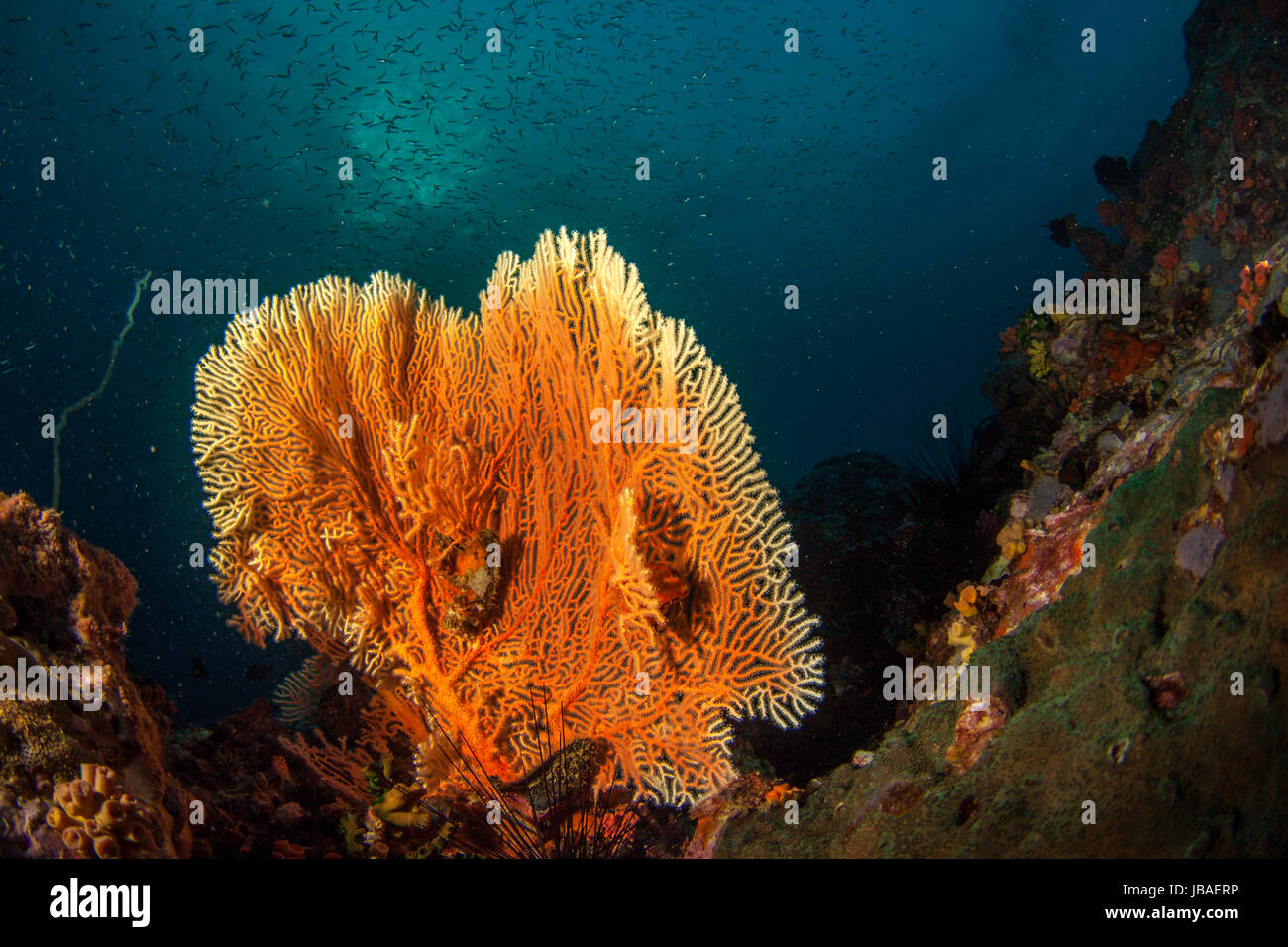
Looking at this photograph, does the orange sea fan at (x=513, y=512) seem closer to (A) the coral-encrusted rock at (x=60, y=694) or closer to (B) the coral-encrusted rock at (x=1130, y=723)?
(A) the coral-encrusted rock at (x=60, y=694)

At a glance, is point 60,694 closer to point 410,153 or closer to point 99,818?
point 99,818

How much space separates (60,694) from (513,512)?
7.88 feet

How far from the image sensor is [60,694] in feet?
9.24

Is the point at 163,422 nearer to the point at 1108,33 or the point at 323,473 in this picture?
the point at 323,473

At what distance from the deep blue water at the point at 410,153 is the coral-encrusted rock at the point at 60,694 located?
7438mm

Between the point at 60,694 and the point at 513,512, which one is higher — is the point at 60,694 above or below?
below

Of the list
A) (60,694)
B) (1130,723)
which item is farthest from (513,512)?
(1130,723)

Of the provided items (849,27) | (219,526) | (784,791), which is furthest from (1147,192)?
(849,27)

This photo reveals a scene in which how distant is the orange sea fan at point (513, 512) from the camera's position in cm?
368

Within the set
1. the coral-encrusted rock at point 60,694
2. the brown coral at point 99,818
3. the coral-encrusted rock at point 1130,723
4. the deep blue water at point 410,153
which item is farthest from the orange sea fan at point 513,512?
the deep blue water at point 410,153

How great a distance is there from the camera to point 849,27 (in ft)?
167

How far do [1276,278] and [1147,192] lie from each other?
10591mm

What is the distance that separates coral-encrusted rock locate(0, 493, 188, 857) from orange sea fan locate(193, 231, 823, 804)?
0.89 metres

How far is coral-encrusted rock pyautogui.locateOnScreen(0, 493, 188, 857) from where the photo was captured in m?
2.34
